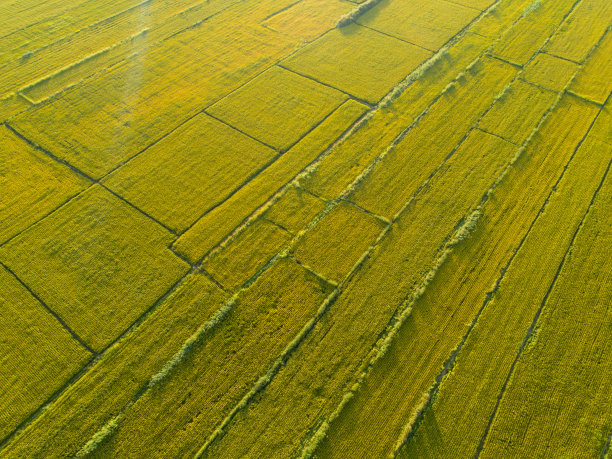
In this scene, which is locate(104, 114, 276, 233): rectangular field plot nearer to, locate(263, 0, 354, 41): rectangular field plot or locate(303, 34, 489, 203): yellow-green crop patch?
locate(303, 34, 489, 203): yellow-green crop patch

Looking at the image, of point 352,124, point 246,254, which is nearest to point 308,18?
point 352,124

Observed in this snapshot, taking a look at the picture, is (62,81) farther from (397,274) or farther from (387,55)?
(397,274)

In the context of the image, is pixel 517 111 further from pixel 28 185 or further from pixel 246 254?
pixel 28 185

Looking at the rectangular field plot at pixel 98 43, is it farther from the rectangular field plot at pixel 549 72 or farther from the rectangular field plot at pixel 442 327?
the rectangular field plot at pixel 442 327

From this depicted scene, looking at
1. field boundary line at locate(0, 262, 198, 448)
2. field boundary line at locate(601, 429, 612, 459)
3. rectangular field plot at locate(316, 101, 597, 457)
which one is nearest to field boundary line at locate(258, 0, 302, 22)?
rectangular field plot at locate(316, 101, 597, 457)

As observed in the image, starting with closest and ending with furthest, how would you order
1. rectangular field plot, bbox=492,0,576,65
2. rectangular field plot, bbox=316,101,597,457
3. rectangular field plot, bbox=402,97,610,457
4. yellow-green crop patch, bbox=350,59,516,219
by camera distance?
rectangular field plot, bbox=316,101,597,457, rectangular field plot, bbox=402,97,610,457, yellow-green crop patch, bbox=350,59,516,219, rectangular field plot, bbox=492,0,576,65

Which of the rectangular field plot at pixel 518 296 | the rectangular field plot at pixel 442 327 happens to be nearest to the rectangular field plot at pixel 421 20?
the rectangular field plot at pixel 518 296
